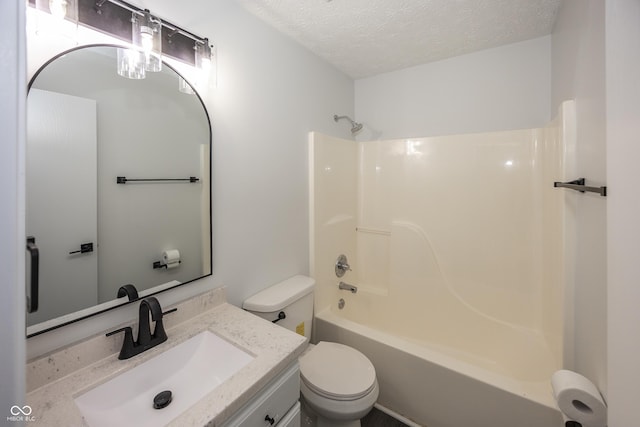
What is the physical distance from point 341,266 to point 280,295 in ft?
2.66

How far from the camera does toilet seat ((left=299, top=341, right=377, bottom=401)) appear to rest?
1320 mm

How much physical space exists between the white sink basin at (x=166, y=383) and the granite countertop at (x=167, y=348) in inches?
1.1

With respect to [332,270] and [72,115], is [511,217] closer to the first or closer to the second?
[332,270]

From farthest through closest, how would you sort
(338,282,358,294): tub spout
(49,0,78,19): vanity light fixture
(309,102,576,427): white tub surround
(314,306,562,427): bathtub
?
(338,282,358,294): tub spout
(309,102,576,427): white tub surround
(314,306,562,427): bathtub
(49,0,78,19): vanity light fixture

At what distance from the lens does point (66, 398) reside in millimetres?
788

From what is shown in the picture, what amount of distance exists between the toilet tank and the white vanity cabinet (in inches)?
17.8

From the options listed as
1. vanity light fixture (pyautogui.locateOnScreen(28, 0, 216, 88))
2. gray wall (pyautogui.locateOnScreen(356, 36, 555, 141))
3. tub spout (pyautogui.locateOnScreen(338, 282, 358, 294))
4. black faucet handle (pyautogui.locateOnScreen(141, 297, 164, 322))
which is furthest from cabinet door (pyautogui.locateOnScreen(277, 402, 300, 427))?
gray wall (pyautogui.locateOnScreen(356, 36, 555, 141))

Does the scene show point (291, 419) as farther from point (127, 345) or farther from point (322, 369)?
point (127, 345)

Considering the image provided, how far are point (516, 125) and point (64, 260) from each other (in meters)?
2.69

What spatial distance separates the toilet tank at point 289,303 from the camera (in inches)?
57.7

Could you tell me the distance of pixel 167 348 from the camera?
1029 mm

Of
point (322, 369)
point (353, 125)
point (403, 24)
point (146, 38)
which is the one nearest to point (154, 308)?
point (322, 369)

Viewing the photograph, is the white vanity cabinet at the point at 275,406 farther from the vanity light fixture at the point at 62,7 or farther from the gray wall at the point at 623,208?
the vanity light fixture at the point at 62,7

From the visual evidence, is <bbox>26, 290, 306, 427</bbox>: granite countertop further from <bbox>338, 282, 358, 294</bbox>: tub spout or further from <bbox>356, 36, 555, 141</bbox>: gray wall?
<bbox>356, 36, 555, 141</bbox>: gray wall
